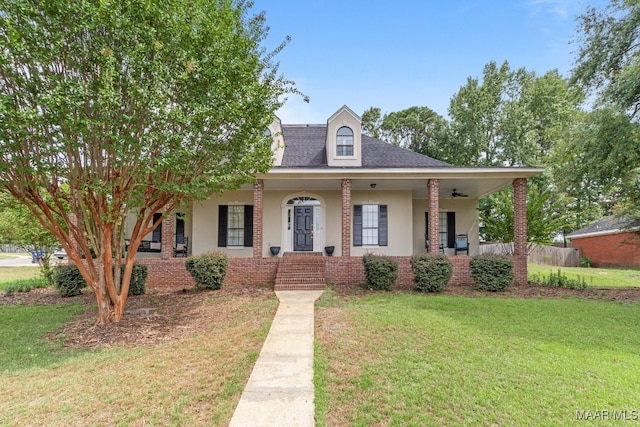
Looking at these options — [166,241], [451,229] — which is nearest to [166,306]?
[166,241]

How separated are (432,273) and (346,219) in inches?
127

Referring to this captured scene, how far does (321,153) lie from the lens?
13641 mm

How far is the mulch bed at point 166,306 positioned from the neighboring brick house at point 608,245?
1251 centimetres

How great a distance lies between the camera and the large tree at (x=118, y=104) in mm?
5082

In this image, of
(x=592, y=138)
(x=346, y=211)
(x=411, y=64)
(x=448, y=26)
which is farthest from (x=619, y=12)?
(x=346, y=211)

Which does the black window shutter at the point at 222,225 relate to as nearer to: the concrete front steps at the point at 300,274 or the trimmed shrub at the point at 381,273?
the concrete front steps at the point at 300,274

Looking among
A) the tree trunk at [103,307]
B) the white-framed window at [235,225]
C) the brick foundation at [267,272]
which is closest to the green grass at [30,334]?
the tree trunk at [103,307]

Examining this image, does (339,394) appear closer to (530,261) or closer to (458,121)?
(530,261)

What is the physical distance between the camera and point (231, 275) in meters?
10.9

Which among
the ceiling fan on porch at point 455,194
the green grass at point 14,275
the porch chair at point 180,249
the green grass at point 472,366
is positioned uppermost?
the ceiling fan on porch at point 455,194

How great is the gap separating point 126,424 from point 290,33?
7763mm

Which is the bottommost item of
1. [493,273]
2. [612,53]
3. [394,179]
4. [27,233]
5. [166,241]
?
[493,273]

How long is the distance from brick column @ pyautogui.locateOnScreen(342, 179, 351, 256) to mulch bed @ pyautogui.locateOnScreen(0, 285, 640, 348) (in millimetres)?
1388

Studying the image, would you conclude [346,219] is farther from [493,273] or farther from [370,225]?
[493,273]
